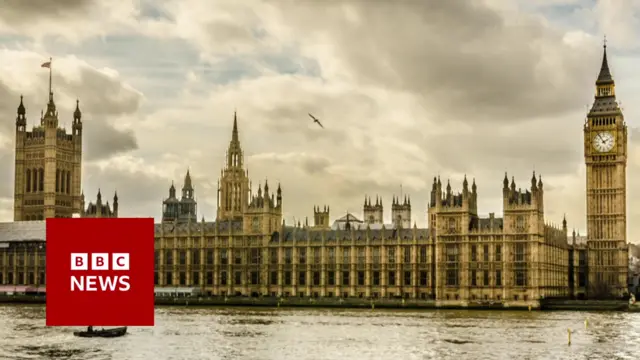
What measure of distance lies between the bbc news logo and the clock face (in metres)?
117

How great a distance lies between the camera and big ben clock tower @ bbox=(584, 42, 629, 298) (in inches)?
5906

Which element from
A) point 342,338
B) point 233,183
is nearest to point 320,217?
point 233,183

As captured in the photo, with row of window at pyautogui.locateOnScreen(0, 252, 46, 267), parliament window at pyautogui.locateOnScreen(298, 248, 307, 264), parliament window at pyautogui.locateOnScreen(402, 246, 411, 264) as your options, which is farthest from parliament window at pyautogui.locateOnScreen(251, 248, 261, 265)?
row of window at pyautogui.locateOnScreen(0, 252, 46, 267)

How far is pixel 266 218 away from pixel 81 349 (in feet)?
265

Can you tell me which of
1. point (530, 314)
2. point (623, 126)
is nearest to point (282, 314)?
point (530, 314)

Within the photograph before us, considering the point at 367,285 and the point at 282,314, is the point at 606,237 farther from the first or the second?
the point at 282,314

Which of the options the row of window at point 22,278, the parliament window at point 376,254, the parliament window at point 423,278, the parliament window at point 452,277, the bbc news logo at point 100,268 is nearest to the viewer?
the bbc news logo at point 100,268

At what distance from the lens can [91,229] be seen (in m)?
44.3

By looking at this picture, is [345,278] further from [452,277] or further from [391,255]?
[452,277]

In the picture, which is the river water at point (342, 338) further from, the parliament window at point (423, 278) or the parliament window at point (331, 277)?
the parliament window at point (331, 277)

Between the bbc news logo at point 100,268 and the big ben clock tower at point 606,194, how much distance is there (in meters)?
115

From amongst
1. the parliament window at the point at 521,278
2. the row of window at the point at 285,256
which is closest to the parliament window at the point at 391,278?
the row of window at the point at 285,256

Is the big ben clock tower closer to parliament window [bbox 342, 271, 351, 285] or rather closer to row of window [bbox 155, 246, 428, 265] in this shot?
row of window [bbox 155, 246, 428, 265]

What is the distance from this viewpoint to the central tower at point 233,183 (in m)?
188
